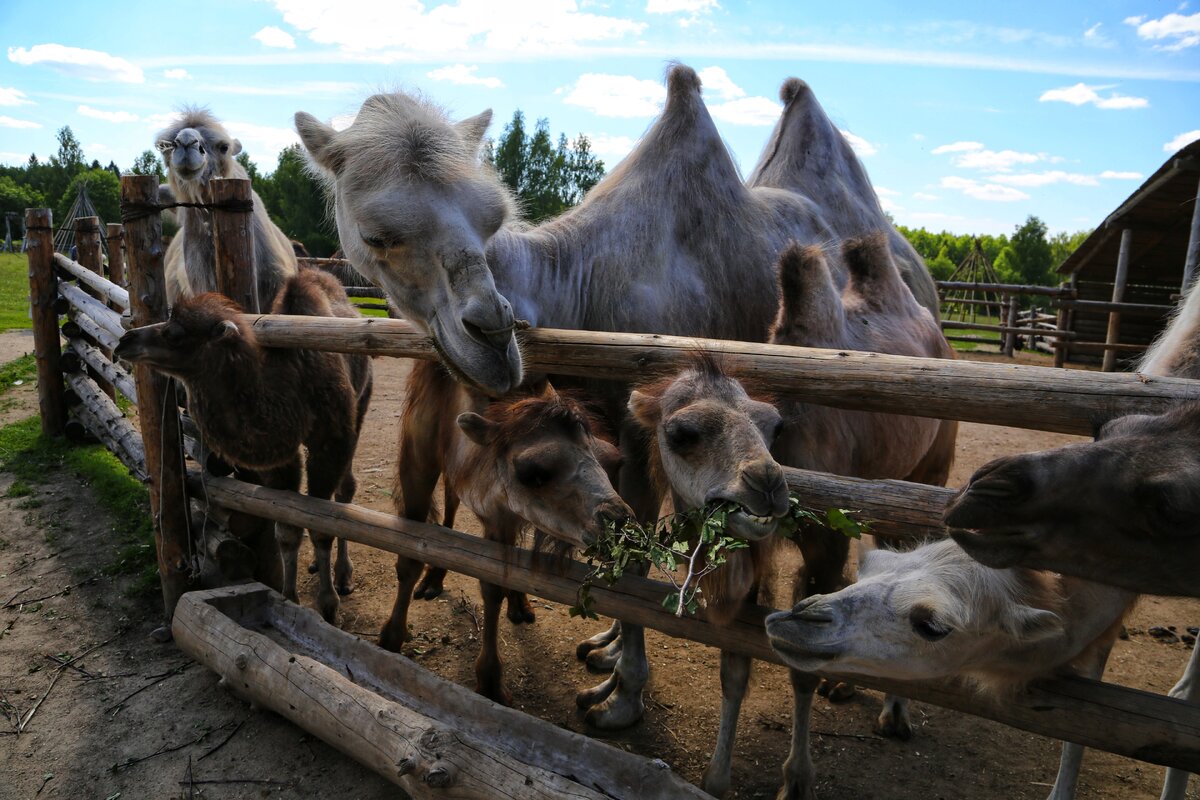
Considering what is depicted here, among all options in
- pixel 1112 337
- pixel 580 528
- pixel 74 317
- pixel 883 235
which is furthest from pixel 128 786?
pixel 1112 337

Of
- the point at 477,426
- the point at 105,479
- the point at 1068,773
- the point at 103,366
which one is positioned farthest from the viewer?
the point at 103,366

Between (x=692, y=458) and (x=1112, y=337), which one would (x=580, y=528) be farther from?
(x=1112, y=337)

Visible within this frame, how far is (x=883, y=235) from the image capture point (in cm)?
419

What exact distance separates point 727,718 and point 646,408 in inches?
52.6

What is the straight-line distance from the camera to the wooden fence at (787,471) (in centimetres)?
214

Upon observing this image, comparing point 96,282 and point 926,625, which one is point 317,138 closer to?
point 926,625

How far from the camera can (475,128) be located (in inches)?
147

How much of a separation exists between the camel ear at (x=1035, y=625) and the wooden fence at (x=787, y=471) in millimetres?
250

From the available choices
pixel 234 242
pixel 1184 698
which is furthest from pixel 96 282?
pixel 1184 698

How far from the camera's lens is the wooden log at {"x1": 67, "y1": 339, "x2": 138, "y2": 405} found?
20.0 ft

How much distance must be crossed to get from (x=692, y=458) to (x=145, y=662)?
333cm

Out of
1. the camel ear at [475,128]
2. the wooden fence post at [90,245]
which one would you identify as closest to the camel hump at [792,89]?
the camel ear at [475,128]

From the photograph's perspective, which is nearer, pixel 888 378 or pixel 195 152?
pixel 888 378

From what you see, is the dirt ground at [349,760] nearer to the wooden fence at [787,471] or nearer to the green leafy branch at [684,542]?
the wooden fence at [787,471]
